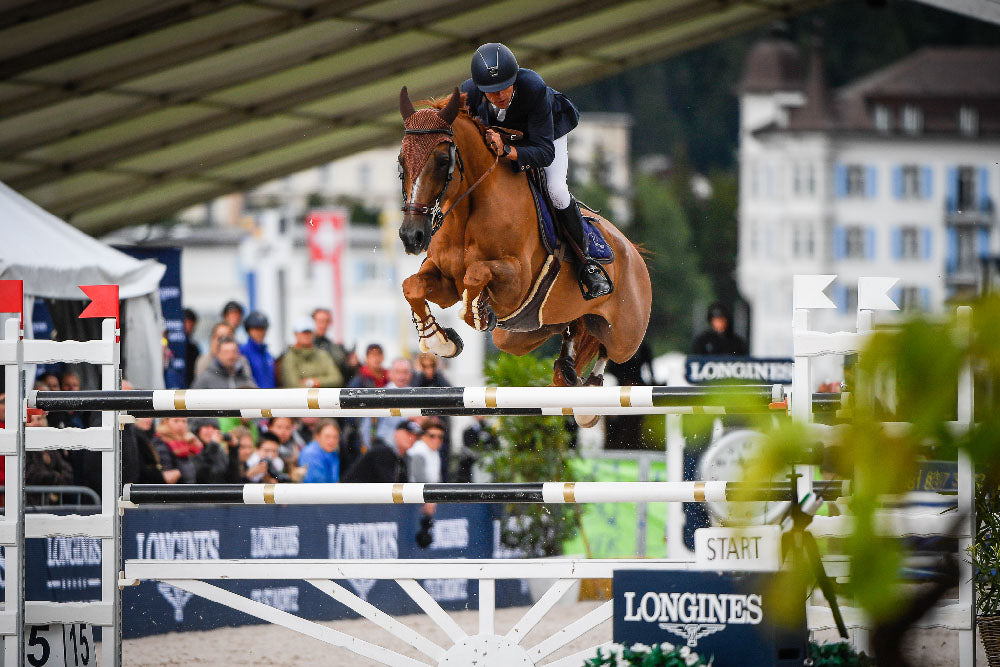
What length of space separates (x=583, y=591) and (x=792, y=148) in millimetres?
64524

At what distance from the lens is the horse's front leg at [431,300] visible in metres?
4.54

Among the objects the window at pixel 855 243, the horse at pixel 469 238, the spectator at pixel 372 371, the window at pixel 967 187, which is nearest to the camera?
the horse at pixel 469 238

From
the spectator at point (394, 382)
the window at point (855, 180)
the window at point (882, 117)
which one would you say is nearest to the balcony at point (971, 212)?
the window at point (855, 180)

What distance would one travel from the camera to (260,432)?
7.67m

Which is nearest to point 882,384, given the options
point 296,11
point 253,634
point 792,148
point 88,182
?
point 253,634

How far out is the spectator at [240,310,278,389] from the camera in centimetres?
839

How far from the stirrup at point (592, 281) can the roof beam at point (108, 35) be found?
410 centimetres

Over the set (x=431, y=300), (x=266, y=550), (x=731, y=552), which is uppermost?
(x=431, y=300)

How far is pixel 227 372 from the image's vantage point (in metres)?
7.90

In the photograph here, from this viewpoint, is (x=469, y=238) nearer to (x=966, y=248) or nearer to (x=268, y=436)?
(x=268, y=436)

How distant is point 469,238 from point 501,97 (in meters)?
0.54

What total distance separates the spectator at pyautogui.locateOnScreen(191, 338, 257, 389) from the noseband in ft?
12.2

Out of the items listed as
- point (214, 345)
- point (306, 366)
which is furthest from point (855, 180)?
point (214, 345)

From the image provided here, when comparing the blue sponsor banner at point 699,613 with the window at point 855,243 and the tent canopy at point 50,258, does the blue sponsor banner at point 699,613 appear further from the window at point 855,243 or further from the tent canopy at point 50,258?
the window at point 855,243
